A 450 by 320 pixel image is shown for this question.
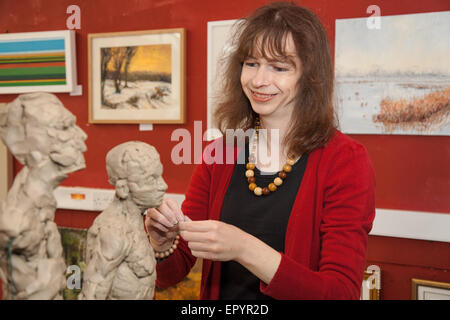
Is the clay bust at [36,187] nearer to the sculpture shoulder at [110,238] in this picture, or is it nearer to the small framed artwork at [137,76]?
the sculpture shoulder at [110,238]

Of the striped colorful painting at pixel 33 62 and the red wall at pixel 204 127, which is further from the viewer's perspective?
the striped colorful painting at pixel 33 62

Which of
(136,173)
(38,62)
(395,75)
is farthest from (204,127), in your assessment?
(136,173)

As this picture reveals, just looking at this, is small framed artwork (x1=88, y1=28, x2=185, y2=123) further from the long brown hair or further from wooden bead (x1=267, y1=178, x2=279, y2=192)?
wooden bead (x1=267, y1=178, x2=279, y2=192)

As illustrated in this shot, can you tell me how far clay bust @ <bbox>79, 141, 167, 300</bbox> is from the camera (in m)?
0.83

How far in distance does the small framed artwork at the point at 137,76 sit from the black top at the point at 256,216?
120 centimetres

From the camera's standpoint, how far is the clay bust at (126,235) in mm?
831

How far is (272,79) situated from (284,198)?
0.35 m

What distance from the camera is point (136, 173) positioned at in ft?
2.85

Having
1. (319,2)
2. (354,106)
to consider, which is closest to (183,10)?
(319,2)

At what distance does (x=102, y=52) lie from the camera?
8.38 ft

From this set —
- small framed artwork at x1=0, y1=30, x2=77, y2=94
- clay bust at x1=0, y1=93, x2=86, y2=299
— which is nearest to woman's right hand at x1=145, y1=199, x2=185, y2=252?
clay bust at x1=0, y1=93, x2=86, y2=299

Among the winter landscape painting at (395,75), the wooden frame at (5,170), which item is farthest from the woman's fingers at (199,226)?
the wooden frame at (5,170)

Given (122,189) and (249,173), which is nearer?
(122,189)

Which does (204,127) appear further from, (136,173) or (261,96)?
(136,173)
